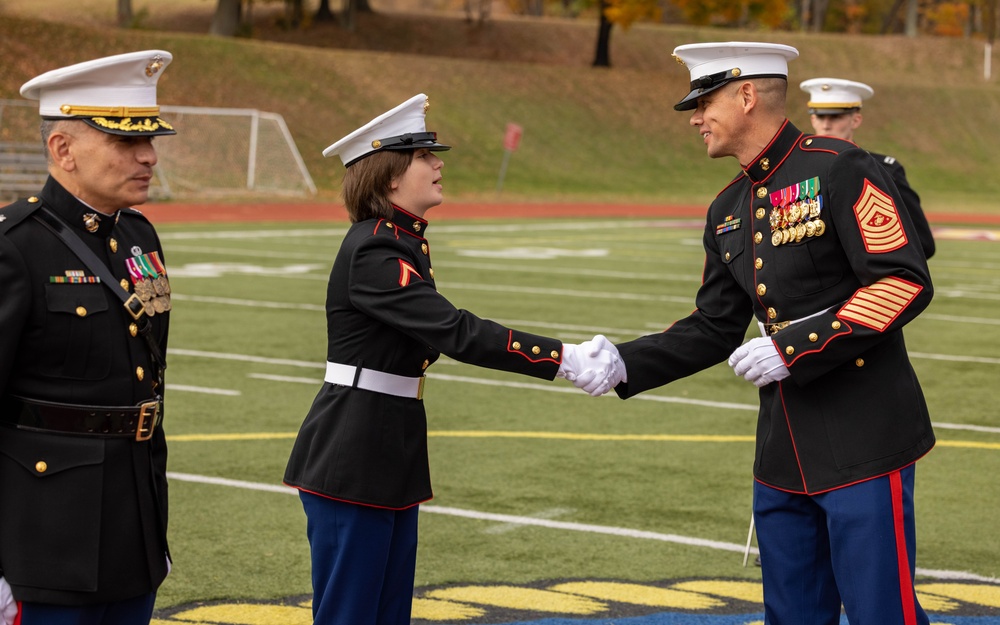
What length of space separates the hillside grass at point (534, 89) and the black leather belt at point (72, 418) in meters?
30.5

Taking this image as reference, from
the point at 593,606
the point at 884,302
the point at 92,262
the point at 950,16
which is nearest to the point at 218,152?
the point at 593,606

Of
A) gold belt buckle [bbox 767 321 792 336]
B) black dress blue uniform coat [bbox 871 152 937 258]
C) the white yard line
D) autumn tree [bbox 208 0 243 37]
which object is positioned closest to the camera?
gold belt buckle [bbox 767 321 792 336]

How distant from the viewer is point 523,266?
18.6 metres

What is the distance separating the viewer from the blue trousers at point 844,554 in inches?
144

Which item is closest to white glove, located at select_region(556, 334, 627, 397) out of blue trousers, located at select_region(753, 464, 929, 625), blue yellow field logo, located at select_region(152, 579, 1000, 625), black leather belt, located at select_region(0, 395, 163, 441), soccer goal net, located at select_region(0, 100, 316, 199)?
blue trousers, located at select_region(753, 464, 929, 625)

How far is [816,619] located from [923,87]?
53.3 meters

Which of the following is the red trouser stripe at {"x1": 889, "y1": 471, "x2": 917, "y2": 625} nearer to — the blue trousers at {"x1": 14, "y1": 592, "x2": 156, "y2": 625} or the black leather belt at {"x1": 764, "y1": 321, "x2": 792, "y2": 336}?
the black leather belt at {"x1": 764, "y1": 321, "x2": 792, "y2": 336}

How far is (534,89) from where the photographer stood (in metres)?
46.5

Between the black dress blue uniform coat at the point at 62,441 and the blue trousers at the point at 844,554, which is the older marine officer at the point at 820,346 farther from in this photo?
the black dress blue uniform coat at the point at 62,441

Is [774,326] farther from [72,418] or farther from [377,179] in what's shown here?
[72,418]

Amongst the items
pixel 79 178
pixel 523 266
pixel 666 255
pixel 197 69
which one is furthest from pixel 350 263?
pixel 197 69

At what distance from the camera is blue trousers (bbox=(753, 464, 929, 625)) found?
3666mm

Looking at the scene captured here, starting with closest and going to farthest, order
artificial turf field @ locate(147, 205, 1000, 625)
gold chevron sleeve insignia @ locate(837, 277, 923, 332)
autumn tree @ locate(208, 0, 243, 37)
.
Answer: gold chevron sleeve insignia @ locate(837, 277, 923, 332) < artificial turf field @ locate(147, 205, 1000, 625) < autumn tree @ locate(208, 0, 243, 37)

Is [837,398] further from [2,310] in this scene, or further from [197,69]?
[197,69]
